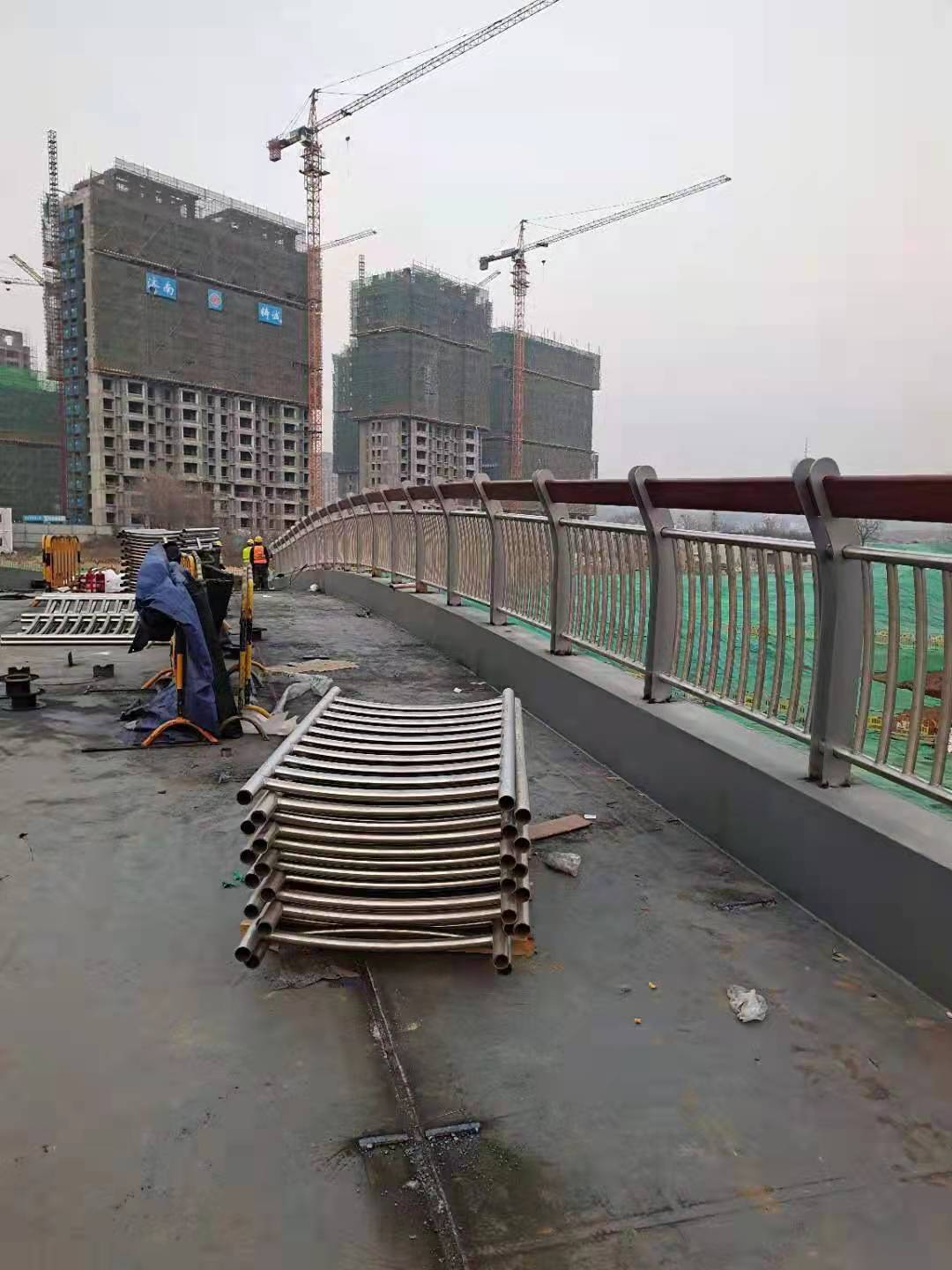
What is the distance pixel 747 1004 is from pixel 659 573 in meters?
2.47

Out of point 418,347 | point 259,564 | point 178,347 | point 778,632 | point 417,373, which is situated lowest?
point 259,564

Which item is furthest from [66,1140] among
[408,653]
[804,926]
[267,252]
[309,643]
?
[267,252]

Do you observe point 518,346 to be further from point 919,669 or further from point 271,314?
point 919,669

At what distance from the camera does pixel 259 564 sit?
726 inches

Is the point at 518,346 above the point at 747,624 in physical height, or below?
above

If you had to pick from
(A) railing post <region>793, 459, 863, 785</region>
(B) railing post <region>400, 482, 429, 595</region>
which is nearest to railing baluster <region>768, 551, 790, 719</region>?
(A) railing post <region>793, 459, 863, 785</region>

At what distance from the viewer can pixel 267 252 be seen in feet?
345

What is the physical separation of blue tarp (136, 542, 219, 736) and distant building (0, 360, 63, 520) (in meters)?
98.4

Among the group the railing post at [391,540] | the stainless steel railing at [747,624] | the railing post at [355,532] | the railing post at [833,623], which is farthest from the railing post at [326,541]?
the railing post at [833,623]

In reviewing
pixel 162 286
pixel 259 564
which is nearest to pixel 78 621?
pixel 259 564

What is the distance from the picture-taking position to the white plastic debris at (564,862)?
12.2 ft

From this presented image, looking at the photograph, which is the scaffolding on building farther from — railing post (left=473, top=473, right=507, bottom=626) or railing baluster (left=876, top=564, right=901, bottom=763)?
railing baluster (left=876, top=564, right=901, bottom=763)

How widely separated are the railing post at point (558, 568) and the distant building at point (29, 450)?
3904 inches

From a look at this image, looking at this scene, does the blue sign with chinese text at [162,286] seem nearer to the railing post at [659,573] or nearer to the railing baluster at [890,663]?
the railing post at [659,573]
